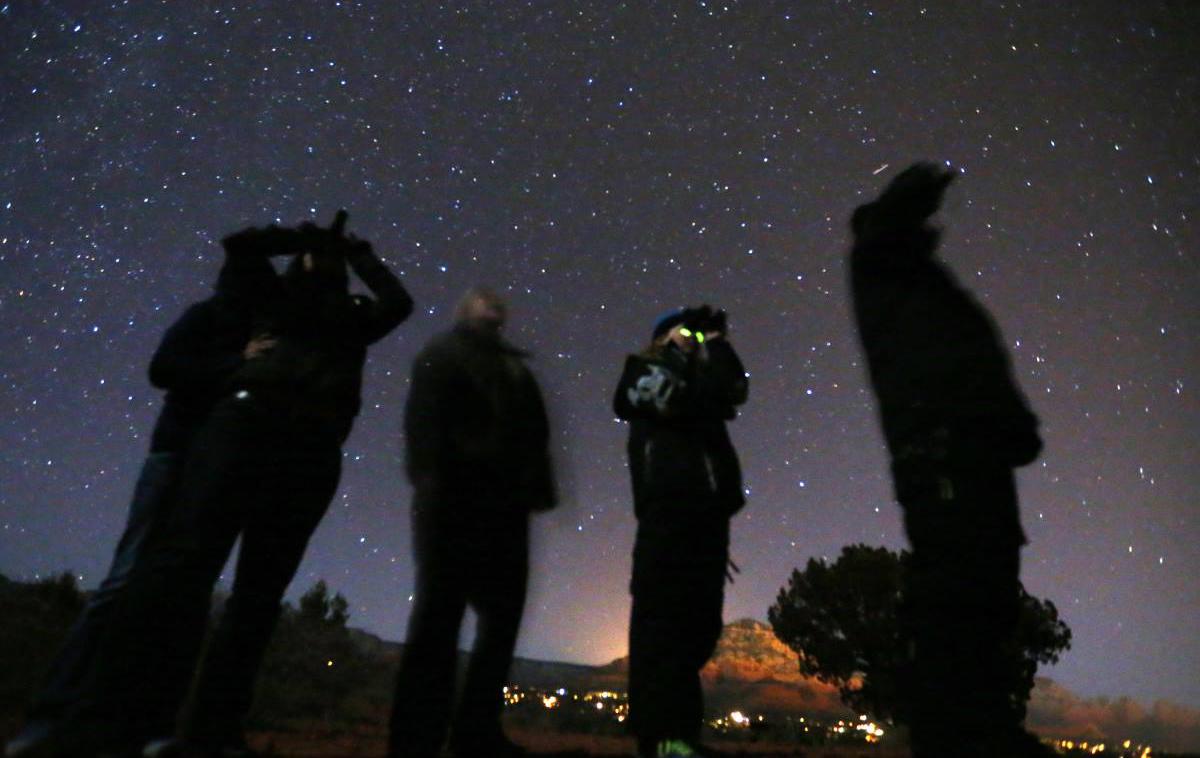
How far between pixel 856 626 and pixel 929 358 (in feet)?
89.4

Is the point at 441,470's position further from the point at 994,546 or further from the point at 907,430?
the point at 994,546

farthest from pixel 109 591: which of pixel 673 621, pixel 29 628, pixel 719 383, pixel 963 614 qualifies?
pixel 29 628

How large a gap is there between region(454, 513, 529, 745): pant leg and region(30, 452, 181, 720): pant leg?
3.98 feet

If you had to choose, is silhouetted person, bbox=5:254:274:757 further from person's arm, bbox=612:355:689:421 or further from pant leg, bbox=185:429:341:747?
person's arm, bbox=612:355:689:421

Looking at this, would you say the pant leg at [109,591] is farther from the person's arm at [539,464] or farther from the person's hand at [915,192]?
the person's hand at [915,192]

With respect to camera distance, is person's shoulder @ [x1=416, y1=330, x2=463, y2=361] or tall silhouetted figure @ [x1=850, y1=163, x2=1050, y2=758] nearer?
tall silhouetted figure @ [x1=850, y1=163, x2=1050, y2=758]

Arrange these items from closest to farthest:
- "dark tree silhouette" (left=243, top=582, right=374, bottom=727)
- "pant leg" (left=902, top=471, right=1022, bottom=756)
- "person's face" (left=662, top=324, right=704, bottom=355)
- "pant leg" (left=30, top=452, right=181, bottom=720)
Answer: "pant leg" (left=902, top=471, right=1022, bottom=756)
"pant leg" (left=30, top=452, right=181, bottom=720)
"person's face" (left=662, top=324, right=704, bottom=355)
"dark tree silhouette" (left=243, top=582, right=374, bottom=727)

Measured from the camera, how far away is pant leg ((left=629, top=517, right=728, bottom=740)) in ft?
8.69

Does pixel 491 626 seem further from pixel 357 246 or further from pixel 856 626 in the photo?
pixel 856 626

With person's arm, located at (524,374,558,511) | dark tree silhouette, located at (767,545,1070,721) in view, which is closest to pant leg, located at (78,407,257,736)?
person's arm, located at (524,374,558,511)

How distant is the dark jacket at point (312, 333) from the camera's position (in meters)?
2.77

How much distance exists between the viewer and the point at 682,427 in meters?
3.10

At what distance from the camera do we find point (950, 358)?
216 centimetres

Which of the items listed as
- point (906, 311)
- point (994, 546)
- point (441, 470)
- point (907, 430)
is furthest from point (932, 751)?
point (441, 470)
